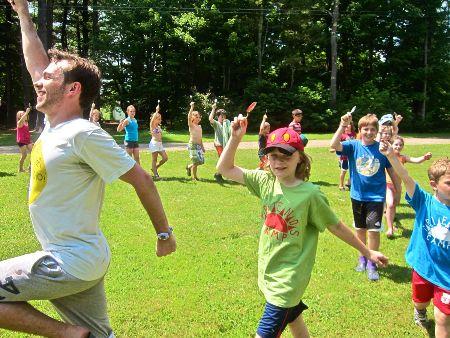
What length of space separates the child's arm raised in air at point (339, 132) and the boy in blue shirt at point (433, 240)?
60.1 inches

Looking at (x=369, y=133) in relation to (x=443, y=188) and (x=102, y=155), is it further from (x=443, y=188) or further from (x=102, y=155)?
(x=102, y=155)

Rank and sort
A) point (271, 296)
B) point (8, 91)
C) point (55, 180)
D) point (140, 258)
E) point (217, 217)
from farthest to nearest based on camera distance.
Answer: point (8, 91) < point (217, 217) < point (140, 258) < point (271, 296) < point (55, 180)

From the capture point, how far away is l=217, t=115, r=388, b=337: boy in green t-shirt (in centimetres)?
299

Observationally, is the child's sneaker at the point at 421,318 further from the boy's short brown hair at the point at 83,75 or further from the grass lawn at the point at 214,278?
the boy's short brown hair at the point at 83,75

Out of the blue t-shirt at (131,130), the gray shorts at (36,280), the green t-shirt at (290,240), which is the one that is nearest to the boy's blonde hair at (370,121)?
the green t-shirt at (290,240)

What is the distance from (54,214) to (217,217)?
580 cm

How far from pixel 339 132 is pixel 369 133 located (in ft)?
1.89

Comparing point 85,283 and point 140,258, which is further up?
point 85,283

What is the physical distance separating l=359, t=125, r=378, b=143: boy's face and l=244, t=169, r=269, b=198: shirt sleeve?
272 cm

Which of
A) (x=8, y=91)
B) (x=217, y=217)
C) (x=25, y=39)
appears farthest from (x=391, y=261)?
(x=8, y=91)

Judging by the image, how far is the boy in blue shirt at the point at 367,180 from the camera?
552 centimetres

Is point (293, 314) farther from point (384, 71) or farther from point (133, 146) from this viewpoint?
point (384, 71)

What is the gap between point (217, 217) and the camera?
26.3 feet

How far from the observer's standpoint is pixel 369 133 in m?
5.64
